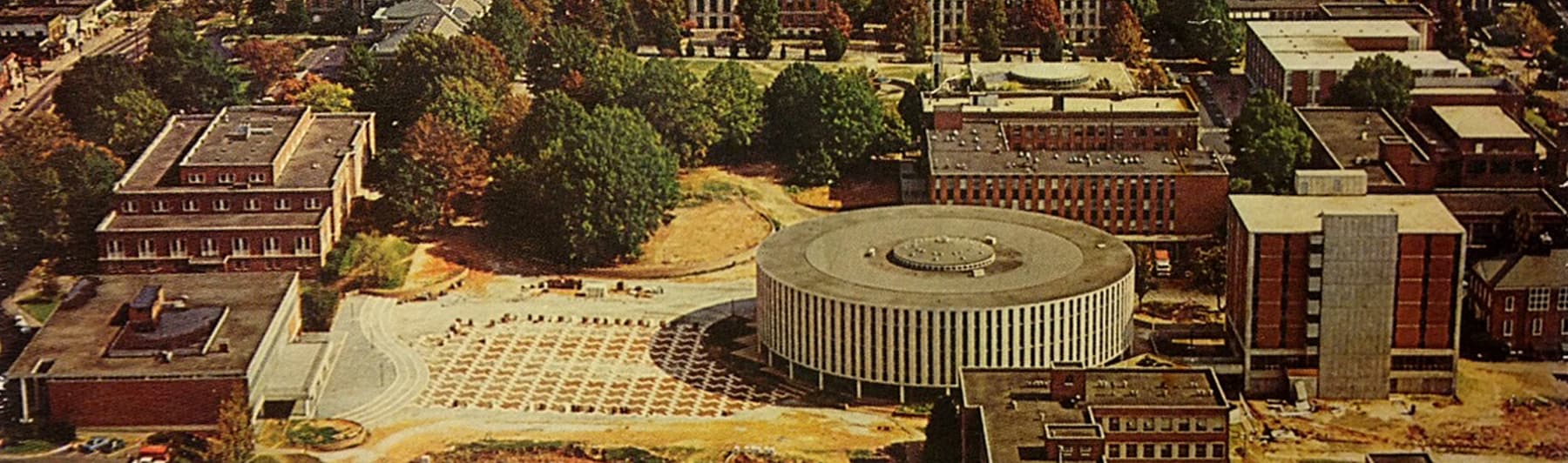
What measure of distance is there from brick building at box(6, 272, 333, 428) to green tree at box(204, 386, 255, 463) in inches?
47.4

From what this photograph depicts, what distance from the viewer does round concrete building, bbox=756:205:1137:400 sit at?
106 m

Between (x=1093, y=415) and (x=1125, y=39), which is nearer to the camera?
(x=1093, y=415)

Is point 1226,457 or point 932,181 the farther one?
point 932,181

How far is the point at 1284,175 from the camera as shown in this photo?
130625 millimetres

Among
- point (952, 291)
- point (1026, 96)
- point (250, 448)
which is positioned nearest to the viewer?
point (250, 448)

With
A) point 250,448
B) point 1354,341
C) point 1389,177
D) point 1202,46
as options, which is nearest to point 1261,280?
point 1354,341

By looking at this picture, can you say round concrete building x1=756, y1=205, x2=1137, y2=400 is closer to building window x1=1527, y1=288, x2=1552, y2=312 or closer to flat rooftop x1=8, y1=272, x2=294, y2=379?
building window x1=1527, y1=288, x2=1552, y2=312

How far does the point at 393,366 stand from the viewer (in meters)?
112

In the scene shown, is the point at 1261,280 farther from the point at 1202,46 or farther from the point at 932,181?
the point at 1202,46

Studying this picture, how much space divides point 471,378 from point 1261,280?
3584 cm

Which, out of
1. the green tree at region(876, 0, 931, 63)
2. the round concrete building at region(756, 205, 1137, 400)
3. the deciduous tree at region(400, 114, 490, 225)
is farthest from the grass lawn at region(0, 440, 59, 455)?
the green tree at region(876, 0, 931, 63)

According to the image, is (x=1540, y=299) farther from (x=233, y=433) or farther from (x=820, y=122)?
(x=233, y=433)

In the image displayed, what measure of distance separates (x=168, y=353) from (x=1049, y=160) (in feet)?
161

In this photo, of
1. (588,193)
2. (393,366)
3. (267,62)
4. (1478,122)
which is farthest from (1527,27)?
(393,366)
